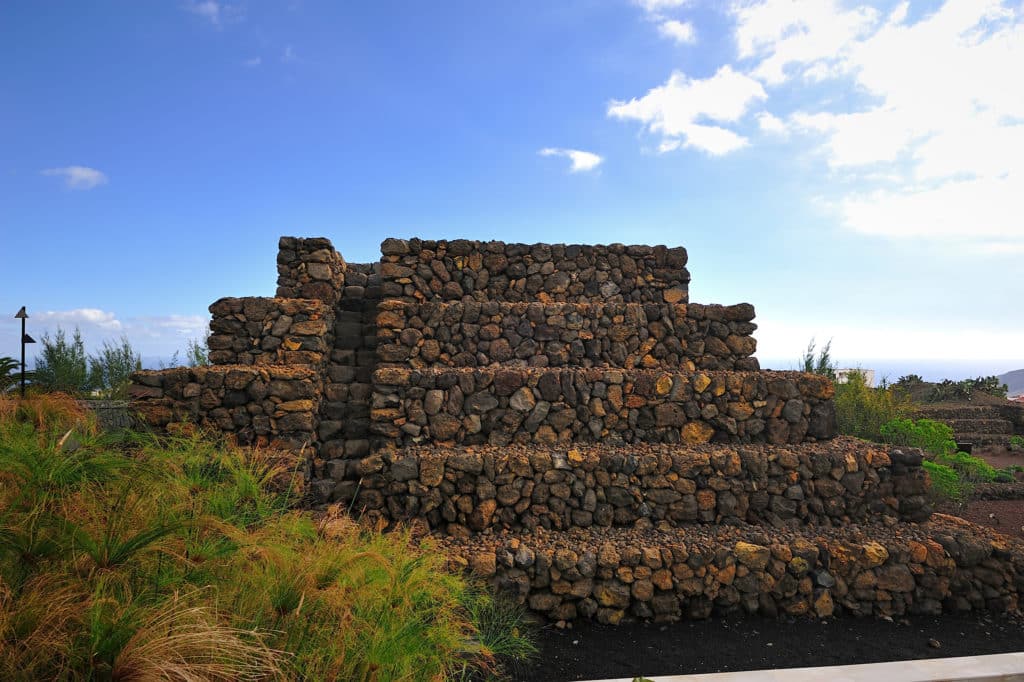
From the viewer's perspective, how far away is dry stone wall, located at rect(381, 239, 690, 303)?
740cm

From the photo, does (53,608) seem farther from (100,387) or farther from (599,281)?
(100,387)

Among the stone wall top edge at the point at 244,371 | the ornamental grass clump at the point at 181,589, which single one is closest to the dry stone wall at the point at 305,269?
the stone wall top edge at the point at 244,371

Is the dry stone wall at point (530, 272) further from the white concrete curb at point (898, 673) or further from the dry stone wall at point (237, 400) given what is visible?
the white concrete curb at point (898, 673)

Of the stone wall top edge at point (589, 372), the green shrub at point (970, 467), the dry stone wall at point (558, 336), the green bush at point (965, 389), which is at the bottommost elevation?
the green shrub at point (970, 467)

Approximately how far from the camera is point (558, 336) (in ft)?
23.1

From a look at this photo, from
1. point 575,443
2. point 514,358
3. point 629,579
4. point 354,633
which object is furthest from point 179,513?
point 514,358

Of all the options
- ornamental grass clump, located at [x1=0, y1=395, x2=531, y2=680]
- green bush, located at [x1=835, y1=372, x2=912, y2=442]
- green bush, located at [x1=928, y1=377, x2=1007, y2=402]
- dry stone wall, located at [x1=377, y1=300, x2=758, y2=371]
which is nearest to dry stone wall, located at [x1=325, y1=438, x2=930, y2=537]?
dry stone wall, located at [x1=377, y1=300, x2=758, y2=371]

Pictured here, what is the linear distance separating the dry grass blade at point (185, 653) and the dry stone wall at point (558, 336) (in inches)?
194

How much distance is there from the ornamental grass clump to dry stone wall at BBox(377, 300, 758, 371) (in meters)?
3.46

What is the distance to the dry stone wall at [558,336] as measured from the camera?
6.91 meters

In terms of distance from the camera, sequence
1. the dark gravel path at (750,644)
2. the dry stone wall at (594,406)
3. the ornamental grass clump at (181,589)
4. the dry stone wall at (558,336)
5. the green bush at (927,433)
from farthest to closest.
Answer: the green bush at (927,433) → the dry stone wall at (558,336) → the dry stone wall at (594,406) → the dark gravel path at (750,644) → the ornamental grass clump at (181,589)

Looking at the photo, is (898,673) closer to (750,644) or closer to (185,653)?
(750,644)

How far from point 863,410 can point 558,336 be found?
6795 mm

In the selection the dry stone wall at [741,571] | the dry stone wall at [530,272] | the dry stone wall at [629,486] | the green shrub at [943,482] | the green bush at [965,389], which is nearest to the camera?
the dry stone wall at [741,571]
